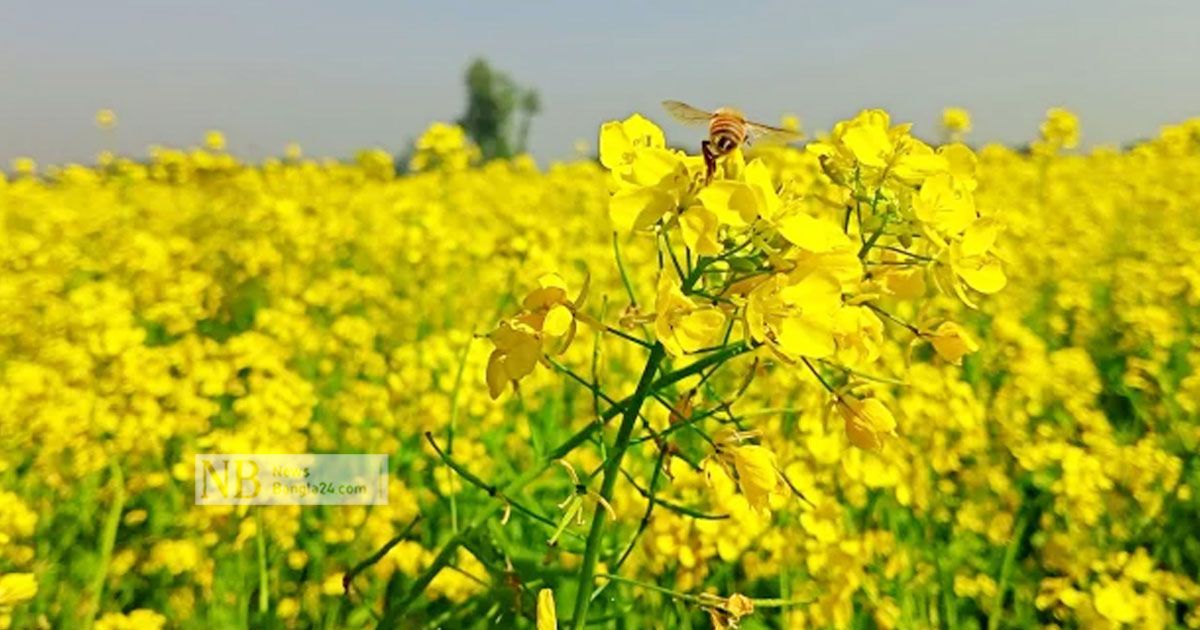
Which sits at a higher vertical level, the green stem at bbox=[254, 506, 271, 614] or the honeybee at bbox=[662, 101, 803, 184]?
the honeybee at bbox=[662, 101, 803, 184]

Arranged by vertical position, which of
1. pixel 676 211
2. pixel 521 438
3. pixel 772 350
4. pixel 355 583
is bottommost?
pixel 355 583

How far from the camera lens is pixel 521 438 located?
2.23m

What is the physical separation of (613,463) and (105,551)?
0.94 metres

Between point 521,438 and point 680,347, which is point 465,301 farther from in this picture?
point 680,347

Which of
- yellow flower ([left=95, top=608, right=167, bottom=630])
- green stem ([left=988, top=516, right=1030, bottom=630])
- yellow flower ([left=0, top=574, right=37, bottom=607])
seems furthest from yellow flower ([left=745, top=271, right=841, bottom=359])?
green stem ([left=988, top=516, right=1030, bottom=630])

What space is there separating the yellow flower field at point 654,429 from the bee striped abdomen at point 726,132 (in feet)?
0.08

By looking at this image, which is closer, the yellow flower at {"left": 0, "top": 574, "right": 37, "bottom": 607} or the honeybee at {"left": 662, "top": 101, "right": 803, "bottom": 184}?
the honeybee at {"left": 662, "top": 101, "right": 803, "bottom": 184}

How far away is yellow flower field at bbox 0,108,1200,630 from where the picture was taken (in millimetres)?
882

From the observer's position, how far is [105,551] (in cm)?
148

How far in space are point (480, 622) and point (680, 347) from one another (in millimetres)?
904

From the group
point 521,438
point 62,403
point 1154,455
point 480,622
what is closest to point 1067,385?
point 1154,455

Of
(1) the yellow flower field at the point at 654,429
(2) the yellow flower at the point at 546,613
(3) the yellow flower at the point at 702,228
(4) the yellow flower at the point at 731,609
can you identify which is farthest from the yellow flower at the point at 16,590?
(3) the yellow flower at the point at 702,228

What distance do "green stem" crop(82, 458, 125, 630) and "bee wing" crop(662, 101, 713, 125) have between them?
3.45ft

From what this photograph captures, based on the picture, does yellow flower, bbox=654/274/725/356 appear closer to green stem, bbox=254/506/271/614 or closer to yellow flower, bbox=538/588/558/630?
yellow flower, bbox=538/588/558/630
